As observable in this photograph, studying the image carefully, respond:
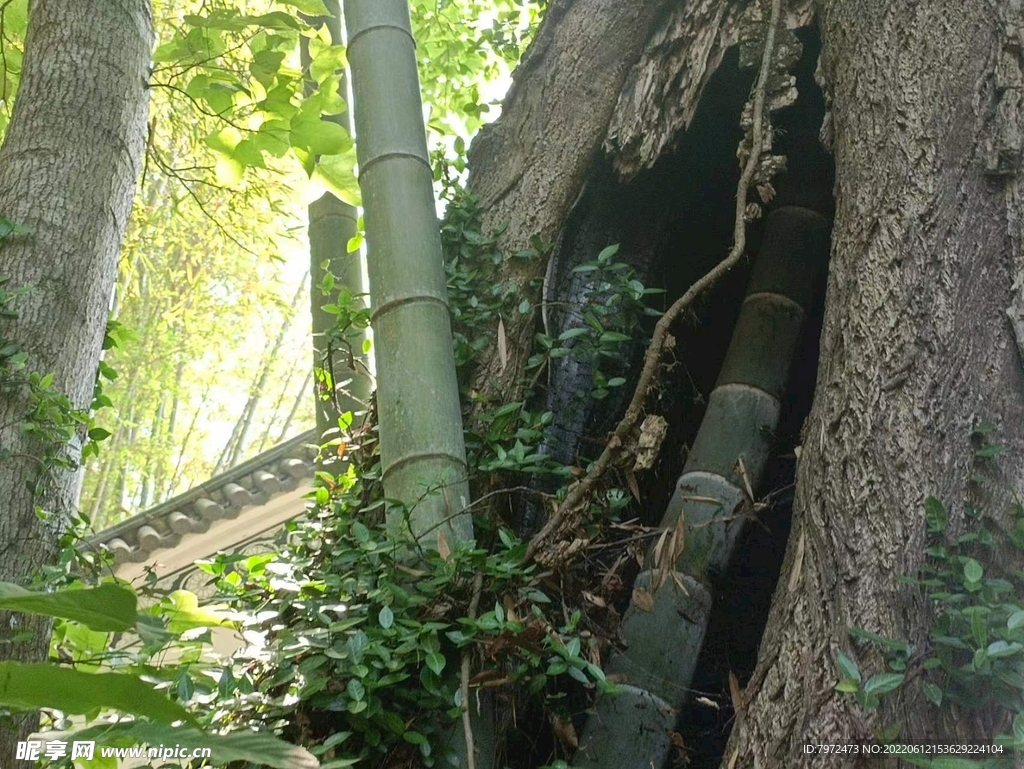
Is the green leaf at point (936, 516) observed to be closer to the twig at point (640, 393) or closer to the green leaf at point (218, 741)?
the twig at point (640, 393)

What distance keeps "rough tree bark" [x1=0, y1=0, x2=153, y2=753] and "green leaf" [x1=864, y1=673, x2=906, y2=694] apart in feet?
3.75

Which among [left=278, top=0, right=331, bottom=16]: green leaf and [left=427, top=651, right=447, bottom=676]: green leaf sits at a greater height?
[left=278, top=0, right=331, bottom=16]: green leaf

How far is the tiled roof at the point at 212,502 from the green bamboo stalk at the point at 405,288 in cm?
371

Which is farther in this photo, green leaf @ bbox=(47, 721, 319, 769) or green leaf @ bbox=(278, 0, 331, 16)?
green leaf @ bbox=(278, 0, 331, 16)

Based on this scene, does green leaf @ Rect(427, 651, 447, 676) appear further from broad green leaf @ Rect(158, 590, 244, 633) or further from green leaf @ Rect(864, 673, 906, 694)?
green leaf @ Rect(864, 673, 906, 694)

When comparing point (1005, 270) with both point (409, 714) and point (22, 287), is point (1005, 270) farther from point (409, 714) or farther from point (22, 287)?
point (22, 287)

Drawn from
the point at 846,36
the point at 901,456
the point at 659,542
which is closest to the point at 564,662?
the point at 659,542

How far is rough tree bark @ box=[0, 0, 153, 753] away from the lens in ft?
4.70

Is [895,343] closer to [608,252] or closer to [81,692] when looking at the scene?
[608,252]

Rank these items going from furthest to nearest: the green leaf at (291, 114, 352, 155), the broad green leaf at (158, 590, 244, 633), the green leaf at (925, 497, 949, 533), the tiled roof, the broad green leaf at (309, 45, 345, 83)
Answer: the tiled roof, the broad green leaf at (309, 45, 345, 83), the green leaf at (291, 114, 352, 155), the broad green leaf at (158, 590, 244, 633), the green leaf at (925, 497, 949, 533)

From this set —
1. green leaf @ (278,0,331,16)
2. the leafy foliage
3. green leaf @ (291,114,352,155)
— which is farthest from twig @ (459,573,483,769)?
green leaf @ (278,0,331,16)

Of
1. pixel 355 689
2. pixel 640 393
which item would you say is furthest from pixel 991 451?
pixel 355 689

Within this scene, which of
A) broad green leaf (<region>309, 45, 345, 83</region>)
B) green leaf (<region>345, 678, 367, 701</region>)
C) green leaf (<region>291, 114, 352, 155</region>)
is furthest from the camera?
broad green leaf (<region>309, 45, 345, 83</region>)

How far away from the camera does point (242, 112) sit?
2.29 meters
